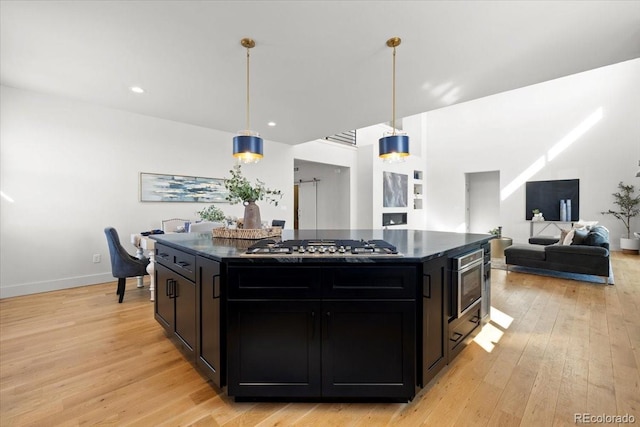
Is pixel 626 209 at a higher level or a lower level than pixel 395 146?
lower

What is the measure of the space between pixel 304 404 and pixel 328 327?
1.68ft

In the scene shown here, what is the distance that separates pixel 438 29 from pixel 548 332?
113 inches

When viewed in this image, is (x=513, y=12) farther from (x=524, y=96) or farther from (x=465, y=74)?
(x=524, y=96)

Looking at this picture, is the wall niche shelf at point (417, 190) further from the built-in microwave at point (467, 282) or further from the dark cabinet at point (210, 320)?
the dark cabinet at point (210, 320)

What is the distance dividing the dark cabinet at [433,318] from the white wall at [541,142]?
8107 millimetres

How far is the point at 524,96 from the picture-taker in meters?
8.38

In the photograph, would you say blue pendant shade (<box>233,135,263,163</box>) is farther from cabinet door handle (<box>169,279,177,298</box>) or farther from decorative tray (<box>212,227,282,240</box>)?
cabinet door handle (<box>169,279,177,298</box>)

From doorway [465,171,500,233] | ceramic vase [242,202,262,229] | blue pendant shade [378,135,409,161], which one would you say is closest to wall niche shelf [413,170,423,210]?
doorway [465,171,500,233]

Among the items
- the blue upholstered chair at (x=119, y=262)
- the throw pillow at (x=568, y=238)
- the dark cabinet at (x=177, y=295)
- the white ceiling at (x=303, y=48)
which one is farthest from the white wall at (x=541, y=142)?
the blue upholstered chair at (x=119, y=262)

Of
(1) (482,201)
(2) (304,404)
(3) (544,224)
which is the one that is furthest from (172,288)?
(1) (482,201)

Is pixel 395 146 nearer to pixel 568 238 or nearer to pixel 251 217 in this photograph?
pixel 251 217

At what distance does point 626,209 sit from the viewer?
265 inches

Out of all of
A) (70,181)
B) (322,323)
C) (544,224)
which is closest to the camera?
(322,323)

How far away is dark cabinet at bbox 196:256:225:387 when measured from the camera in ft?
5.42
